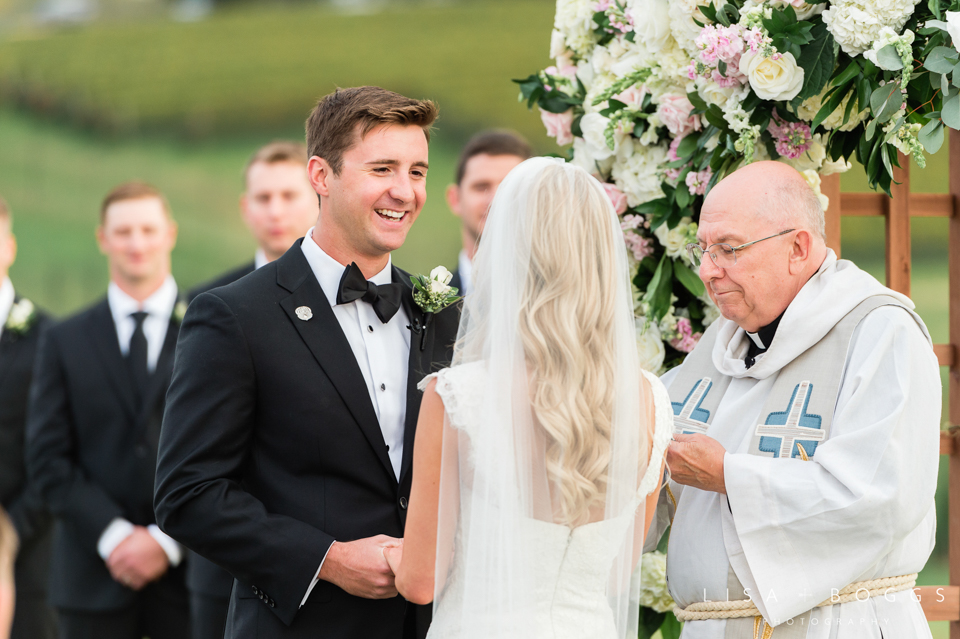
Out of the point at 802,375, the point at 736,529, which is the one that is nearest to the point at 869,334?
the point at 802,375

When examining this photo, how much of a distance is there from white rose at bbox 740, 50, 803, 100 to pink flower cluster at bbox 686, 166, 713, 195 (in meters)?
0.37

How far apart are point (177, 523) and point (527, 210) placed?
123 centimetres

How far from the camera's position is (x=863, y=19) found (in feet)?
8.72

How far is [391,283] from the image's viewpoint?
9.08 ft

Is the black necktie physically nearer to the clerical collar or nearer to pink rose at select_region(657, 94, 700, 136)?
pink rose at select_region(657, 94, 700, 136)

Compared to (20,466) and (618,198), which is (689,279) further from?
(20,466)

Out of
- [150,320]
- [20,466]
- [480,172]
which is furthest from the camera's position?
[480,172]

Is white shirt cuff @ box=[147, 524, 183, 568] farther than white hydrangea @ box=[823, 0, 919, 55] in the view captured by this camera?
Yes

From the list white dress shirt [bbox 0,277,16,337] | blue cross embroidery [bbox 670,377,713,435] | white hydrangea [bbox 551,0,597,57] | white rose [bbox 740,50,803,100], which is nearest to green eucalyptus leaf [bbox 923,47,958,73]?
white rose [bbox 740,50,803,100]

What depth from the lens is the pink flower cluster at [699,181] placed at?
10.2 feet

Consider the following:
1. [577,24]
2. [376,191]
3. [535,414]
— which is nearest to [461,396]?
[535,414]

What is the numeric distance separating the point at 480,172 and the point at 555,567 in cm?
340

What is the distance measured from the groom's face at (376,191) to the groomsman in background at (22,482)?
10.3 feet

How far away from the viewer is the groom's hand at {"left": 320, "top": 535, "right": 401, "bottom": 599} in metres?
2.37
